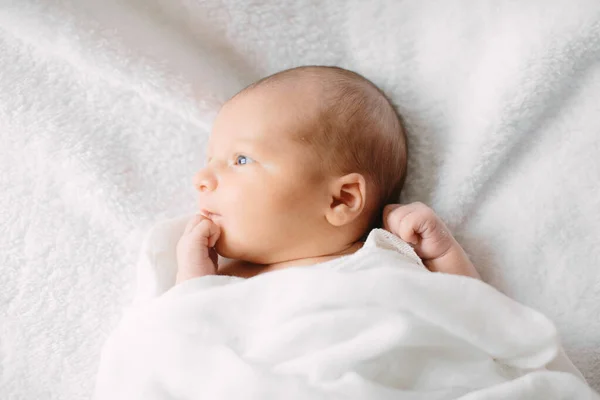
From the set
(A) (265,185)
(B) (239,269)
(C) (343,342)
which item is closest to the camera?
(C) (343,342)

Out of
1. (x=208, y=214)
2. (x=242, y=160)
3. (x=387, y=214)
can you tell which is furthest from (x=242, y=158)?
(x=387, y=214)

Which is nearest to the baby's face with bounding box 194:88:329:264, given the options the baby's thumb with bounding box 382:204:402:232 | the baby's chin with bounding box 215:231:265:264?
the baby's chin with bounding box 215:231:265:264

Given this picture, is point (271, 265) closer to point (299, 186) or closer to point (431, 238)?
point (299, 186)

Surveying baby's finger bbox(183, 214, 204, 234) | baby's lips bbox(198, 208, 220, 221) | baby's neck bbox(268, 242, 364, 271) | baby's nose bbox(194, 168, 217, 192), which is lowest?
baby's neck bbox(268, 242, 364, 271)

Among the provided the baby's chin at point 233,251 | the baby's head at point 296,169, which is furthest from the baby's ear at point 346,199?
the baby's chin at point 233,251

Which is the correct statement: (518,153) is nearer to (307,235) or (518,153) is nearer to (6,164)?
(307,235)

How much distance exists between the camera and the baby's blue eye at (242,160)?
3.91ft

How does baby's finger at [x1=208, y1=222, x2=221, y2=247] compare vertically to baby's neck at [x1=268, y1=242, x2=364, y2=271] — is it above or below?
above

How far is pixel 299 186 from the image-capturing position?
117 cm

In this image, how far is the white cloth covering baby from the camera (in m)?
1.00

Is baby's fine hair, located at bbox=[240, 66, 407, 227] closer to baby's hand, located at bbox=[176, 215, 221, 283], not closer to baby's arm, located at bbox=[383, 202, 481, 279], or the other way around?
baby's arm, located at bbox=[383, 202, 481, 279]

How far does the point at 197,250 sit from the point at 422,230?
347 mm

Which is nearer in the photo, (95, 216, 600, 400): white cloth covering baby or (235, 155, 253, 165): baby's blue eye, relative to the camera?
(95, 216, 600, 400): white cloth covering baby

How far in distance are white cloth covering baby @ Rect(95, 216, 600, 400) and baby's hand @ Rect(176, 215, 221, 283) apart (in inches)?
2.4
